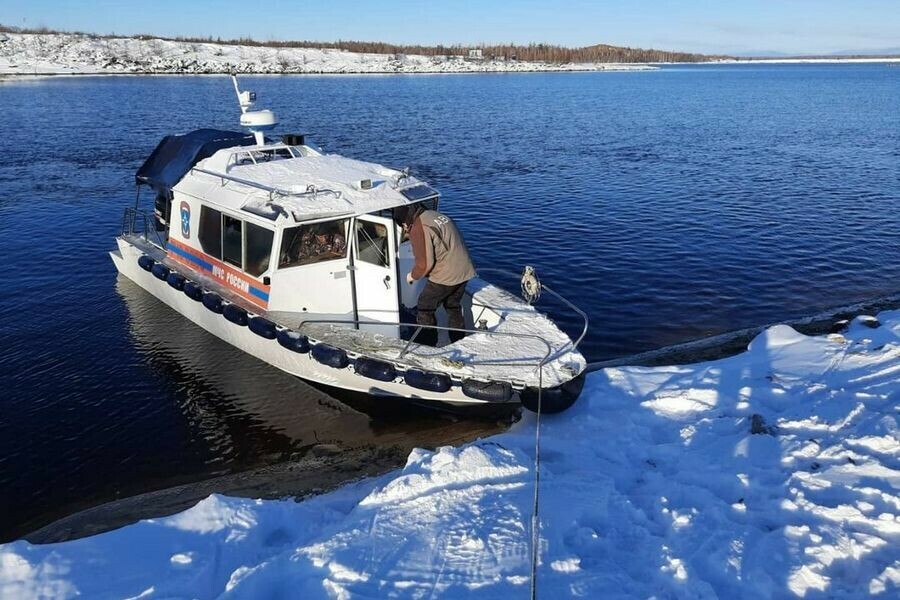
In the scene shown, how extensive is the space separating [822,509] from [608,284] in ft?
32.2

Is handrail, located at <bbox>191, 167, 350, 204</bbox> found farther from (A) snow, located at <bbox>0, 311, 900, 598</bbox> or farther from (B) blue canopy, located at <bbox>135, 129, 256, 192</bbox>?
(A) snow, located at <bbox>0, 311, 900, 598</bbox>

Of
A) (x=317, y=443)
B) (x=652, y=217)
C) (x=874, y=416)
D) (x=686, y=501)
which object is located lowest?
(x=317, y=443)

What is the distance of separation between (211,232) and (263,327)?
8.55ft

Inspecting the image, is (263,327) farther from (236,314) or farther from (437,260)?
(437,260)

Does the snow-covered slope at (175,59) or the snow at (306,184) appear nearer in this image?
the snow at (306,184)

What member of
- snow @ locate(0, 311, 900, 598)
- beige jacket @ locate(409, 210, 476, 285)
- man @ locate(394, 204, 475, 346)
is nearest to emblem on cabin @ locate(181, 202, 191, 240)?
man @ locate(394, 204, 475, 346)

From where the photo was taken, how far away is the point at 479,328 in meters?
10.3

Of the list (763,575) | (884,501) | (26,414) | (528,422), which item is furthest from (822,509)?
(26,414)

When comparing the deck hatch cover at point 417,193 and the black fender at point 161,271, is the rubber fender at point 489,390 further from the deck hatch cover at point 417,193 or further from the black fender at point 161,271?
the black fender at point 161,271

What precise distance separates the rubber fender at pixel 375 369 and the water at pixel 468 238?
115 cm

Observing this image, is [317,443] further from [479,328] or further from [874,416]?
[874,416]

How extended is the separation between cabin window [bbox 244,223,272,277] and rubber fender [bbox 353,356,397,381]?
2547mm

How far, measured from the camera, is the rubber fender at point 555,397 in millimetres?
8734

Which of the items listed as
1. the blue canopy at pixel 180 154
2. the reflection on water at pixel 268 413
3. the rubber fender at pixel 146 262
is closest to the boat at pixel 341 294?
the reflection on water at pixel 268 413
